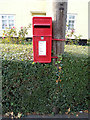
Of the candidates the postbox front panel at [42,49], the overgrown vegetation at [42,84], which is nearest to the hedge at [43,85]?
the overgrown vegetation at [42,84]

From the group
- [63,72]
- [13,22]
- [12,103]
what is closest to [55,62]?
[63,72]

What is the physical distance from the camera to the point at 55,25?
2.47 meters

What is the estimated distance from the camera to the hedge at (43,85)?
2555mm

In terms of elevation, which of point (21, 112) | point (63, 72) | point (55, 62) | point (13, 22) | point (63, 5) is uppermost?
point (13, 22)

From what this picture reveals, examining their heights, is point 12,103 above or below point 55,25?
below

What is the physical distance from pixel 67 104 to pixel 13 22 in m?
10.2

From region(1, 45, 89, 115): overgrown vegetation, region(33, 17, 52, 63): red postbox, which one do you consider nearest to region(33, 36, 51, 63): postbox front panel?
region(33, 17, 52, 63): red postbox

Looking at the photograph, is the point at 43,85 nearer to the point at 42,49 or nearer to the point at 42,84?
the point at 42,84

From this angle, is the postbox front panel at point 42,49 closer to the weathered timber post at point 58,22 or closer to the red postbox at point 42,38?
the red postbox at point 42,38

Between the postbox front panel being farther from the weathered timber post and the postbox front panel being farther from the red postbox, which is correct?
the weathered timber post

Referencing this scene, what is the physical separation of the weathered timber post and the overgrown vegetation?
0.70ft

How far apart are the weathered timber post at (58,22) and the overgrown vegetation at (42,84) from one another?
0.21m

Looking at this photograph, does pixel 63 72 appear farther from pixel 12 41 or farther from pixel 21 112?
pixel 12 41

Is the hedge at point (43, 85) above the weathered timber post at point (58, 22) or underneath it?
underneath
